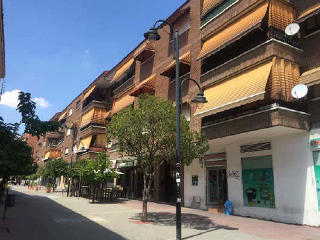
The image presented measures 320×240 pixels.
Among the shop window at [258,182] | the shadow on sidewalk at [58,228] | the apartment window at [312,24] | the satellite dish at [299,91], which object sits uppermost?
the apartment window at [312,24]

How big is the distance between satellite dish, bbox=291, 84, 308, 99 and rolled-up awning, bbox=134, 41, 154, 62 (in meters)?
14.4

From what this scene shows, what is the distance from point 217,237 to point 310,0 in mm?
11257

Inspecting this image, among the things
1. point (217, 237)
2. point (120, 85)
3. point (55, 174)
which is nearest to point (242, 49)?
point (217, 237)

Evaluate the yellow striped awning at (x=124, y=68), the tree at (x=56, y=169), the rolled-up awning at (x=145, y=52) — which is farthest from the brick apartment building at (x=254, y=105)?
the tree at (x=56, y=169)

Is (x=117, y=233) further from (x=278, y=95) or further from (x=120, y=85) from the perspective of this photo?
(x=120, y=85)

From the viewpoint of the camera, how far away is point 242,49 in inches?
623

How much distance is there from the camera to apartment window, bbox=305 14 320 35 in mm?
12836

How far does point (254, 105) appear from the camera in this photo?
13664 mm

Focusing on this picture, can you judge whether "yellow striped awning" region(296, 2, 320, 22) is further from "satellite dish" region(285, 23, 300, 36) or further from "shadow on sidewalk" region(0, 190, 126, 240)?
"shadow on sidewalk" region(0, 190, 126, 240)

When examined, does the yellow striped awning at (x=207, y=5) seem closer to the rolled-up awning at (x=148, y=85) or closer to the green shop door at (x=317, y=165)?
the rolled-up awning at (x=148, y=85)

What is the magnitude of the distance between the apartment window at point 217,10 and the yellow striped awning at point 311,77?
603 cm

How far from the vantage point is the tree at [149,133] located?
1197cm

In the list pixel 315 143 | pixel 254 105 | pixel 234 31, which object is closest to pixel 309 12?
pixel 234 31

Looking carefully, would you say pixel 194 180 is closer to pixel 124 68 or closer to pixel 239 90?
pixel 239 90
